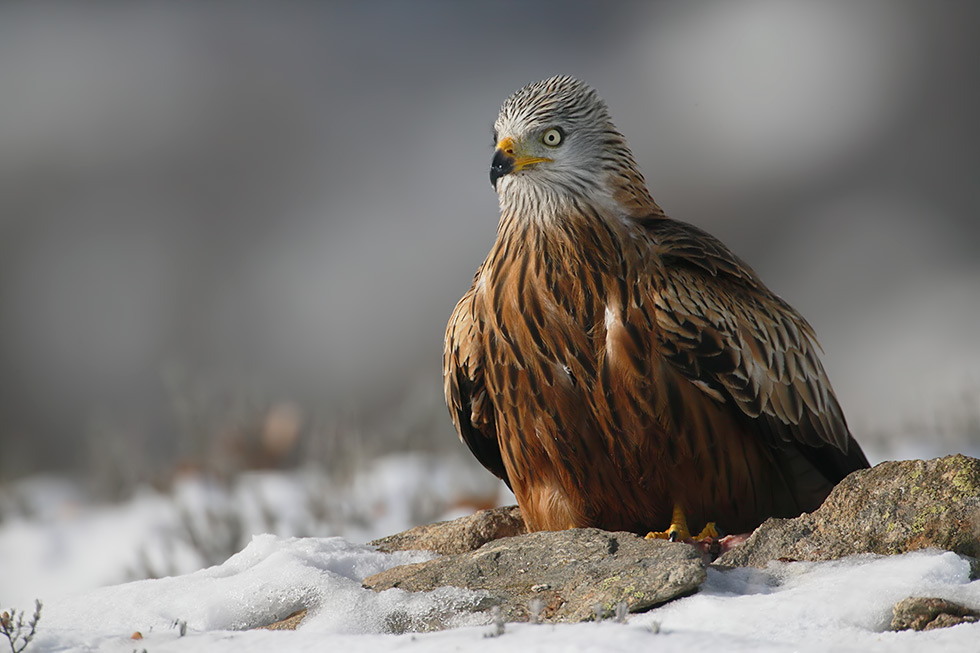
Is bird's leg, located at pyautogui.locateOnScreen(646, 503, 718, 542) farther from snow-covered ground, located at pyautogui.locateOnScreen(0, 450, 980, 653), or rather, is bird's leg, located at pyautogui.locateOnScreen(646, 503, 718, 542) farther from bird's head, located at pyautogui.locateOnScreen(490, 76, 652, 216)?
bird's head, located at pyautogui.locateOnScreen(490, 76, 652, 216)

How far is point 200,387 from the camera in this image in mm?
8852

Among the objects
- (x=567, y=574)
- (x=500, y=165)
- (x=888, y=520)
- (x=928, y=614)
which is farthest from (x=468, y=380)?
(x=928, y=614)

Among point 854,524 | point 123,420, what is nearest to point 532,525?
point 854,524

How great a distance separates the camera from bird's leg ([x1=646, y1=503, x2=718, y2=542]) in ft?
12.4

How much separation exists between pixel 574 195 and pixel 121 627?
7.62 ft

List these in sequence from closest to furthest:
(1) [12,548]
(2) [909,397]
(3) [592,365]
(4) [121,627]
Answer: (4) [121,627]
(3) [592,365]
(1) [12,548]
(2) [909,397]

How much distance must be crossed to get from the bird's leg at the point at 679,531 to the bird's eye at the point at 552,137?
156cm

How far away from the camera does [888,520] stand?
9.66ft

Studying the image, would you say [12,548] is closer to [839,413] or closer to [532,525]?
[532,525]

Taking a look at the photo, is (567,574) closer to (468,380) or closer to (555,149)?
(468,380)

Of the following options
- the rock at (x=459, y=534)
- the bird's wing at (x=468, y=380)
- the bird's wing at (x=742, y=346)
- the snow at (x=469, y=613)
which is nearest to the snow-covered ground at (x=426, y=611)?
the snow at (x=469, y=613)

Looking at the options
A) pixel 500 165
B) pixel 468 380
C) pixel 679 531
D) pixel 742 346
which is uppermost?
pixel 500 165

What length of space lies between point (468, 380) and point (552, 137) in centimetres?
109

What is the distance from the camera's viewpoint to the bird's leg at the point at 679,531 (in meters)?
3.79
